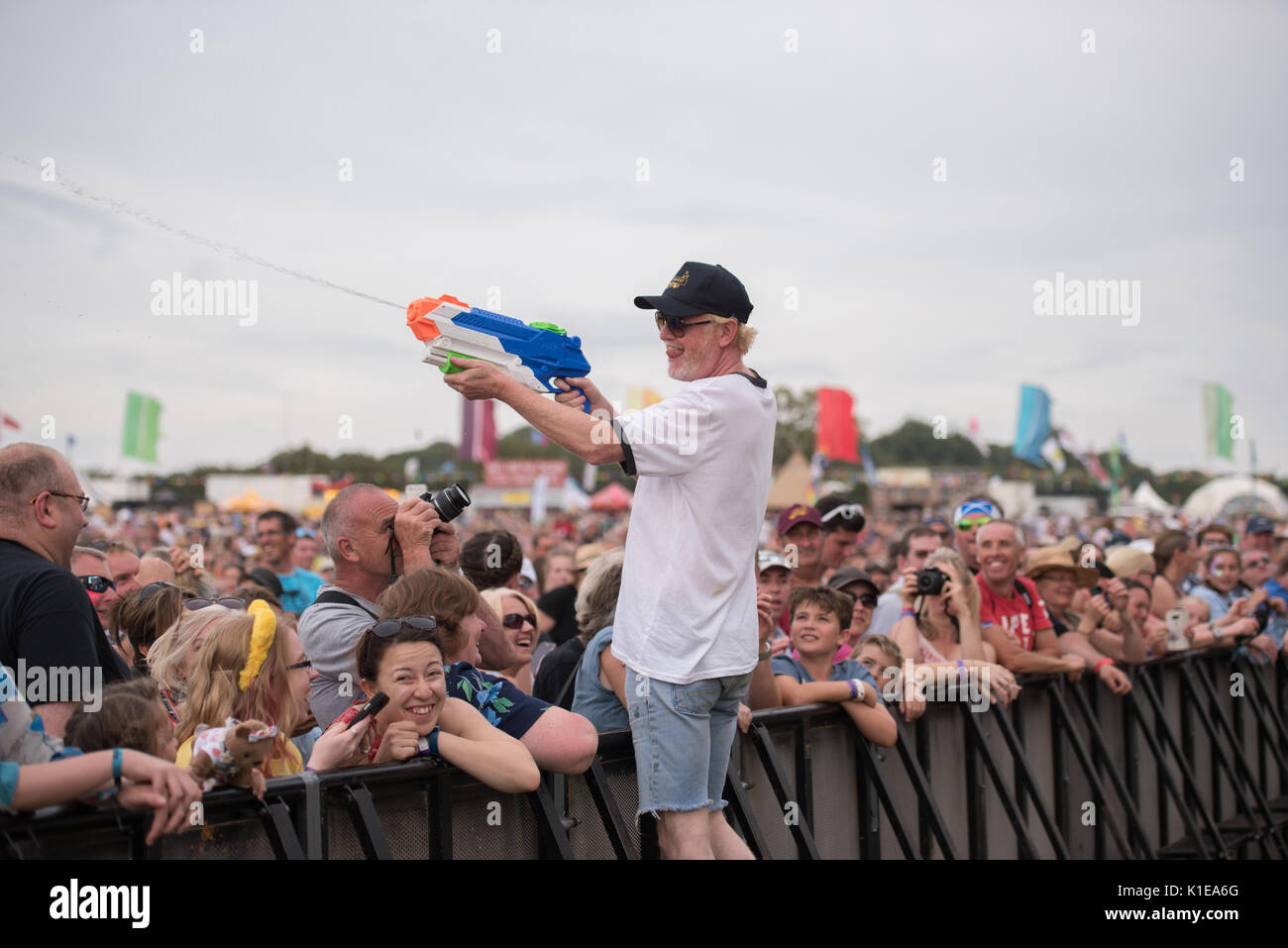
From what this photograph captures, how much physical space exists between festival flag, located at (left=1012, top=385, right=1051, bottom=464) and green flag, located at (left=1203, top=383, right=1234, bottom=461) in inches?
181

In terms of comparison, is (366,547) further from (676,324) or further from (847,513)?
(847,513)

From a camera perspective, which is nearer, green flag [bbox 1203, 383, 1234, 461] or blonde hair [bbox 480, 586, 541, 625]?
blonde hair [bbox 480, 586, 541, 625]

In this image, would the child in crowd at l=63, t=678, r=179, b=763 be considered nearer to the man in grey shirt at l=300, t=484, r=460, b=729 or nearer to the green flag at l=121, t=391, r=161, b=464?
the man in grey shirt at l=300, t=484, r=460, b=729

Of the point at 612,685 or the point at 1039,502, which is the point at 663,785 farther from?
the point at 1039,502

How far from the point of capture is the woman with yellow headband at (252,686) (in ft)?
11.6

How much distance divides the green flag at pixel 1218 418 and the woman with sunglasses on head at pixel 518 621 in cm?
3341

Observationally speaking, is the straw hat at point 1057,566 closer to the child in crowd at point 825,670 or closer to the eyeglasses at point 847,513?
the eyeglasses at point 847,513

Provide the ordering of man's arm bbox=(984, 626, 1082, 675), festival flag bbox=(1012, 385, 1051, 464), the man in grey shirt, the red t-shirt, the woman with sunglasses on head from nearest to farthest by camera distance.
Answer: the man in grey shirt
the woman with sunglasses on head
man's arm bbox=(984, 626, 1082, 675)
the red t-shirt
festival flag bbox=(1012, 385, 1051, 464)

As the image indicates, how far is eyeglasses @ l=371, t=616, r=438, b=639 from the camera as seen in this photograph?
363cm

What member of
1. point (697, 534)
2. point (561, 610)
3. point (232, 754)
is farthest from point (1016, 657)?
point (232, 754)

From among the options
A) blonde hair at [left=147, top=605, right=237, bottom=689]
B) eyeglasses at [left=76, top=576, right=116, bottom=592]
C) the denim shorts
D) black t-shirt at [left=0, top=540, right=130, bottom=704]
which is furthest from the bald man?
eyeglasses at [left=76, top=576, right=116, bottom=592]

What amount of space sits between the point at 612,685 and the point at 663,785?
0.66 metres

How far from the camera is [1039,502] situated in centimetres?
7081
